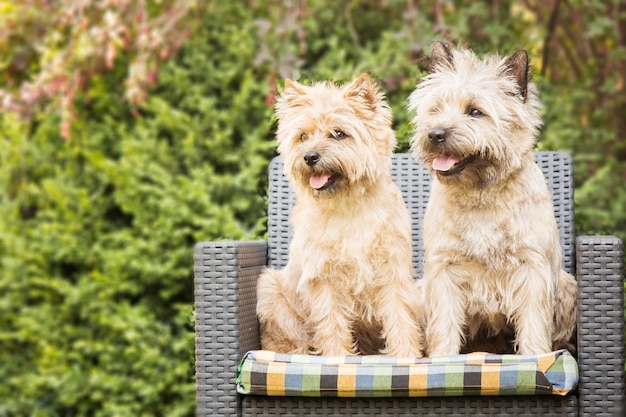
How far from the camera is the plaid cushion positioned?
2467 millimetres

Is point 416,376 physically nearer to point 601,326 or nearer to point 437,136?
point 601,326

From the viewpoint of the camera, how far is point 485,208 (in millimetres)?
2736

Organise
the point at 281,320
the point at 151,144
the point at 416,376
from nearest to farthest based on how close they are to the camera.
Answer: the point at 416,376 < the point at 281,320 < the point at 151,144

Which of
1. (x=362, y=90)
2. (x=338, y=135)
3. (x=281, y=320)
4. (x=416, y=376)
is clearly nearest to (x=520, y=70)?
(x=362, y=90)

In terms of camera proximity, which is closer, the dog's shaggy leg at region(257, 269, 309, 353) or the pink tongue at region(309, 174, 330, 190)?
the pink tongue at region(309, 174, 330, 190)

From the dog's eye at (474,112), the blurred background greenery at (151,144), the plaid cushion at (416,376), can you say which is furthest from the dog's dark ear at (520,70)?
the blurred background greenery at (151,144)

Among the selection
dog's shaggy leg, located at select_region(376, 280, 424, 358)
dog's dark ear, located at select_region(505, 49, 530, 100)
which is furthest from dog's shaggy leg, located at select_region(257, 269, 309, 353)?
dog's dark ear, located at select_region(505, 49, 530, 100)

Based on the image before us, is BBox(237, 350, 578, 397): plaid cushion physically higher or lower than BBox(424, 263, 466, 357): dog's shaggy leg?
lower

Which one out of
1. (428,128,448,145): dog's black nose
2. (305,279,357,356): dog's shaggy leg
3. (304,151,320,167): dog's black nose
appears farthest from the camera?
(305,279,357,356): dog's shaggy leg

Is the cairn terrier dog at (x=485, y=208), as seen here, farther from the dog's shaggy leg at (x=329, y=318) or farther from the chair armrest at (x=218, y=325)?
the chair armrest at (x=218, y=325)

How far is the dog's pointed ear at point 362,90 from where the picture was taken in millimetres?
2855

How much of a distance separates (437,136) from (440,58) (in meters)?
0.35

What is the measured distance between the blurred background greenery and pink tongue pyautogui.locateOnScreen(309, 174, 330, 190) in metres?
1.76

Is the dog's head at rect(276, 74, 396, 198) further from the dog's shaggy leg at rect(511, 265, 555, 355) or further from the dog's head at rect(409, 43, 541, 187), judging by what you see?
the dog's shaggy leg at rect(511, 265, 555, 355)
